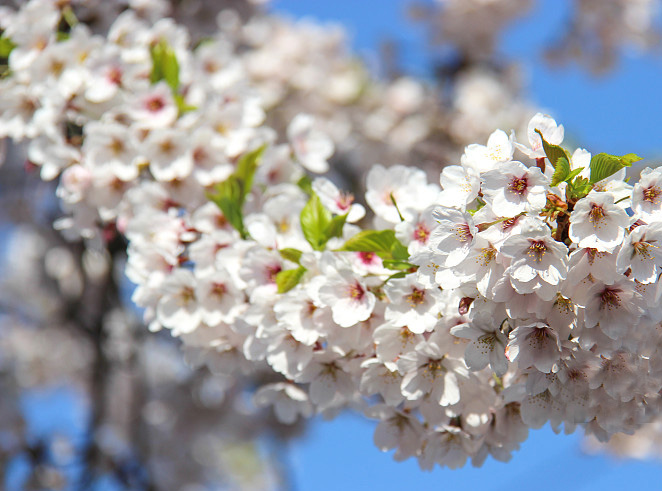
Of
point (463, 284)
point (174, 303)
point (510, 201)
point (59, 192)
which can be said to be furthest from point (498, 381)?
point (59, 192)

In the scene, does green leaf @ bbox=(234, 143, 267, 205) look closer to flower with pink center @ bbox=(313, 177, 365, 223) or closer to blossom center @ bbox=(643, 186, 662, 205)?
flower with pink center @ bbox=(313, 177, 365, 223)

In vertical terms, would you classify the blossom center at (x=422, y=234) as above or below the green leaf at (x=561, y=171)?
below

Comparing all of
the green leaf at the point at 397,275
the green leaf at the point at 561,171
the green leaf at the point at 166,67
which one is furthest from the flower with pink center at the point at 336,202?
the green leaf at the point at 166,67

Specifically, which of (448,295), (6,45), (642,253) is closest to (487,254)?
(448,295)

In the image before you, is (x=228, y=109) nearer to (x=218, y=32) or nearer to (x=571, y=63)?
(x=218, y=32)

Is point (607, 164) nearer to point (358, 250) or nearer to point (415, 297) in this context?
point (415, 297)

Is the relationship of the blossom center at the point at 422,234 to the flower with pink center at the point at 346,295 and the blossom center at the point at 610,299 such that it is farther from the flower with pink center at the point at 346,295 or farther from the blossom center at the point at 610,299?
the blossom center at the point at 610,299

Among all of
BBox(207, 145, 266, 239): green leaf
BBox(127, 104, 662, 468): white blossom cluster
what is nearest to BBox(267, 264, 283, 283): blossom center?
BBox(127, 104, 662, 468): white blossom cluster
